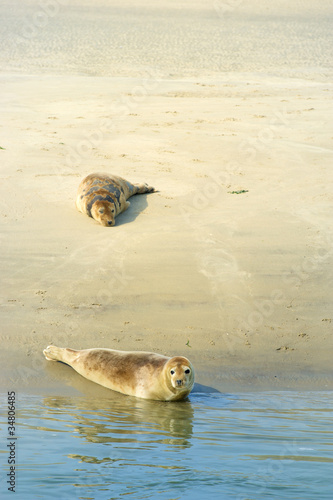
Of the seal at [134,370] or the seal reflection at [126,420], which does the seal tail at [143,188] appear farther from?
the seal reflection at [126,420]

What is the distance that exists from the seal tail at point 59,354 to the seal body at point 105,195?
2777mm

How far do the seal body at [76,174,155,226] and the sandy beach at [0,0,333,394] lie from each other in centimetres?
14

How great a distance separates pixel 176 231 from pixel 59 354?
2.75m

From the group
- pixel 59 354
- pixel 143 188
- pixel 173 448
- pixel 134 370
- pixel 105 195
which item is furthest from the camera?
pixel 143 188

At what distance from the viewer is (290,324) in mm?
6516

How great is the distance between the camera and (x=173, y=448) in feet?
13.9

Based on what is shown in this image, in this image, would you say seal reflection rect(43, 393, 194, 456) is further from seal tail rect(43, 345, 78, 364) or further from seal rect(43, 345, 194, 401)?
seal tail rect(43, 345, 78, 364)

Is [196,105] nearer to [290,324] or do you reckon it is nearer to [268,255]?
[268,255]

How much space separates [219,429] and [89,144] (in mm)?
7466

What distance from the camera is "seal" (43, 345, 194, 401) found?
5211 millimetres

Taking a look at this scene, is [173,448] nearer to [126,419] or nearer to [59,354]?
[126,419]

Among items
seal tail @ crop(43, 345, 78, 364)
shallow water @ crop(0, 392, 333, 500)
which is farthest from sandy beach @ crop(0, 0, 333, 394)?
shallow water @ crop(0, 392, 333, 500)

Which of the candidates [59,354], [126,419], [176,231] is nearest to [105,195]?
[176,231]

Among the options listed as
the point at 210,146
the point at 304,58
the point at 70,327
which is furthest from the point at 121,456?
the point at 304,58
